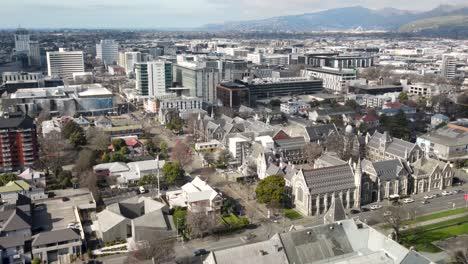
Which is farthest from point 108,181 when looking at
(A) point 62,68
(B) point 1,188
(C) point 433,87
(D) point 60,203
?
(A) point 62,68

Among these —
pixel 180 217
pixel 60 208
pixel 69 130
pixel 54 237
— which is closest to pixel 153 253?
pixel 180 217

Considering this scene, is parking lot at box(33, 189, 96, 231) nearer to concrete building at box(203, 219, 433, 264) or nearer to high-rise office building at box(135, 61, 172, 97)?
concrete building at box(203, 219, 433, 264)

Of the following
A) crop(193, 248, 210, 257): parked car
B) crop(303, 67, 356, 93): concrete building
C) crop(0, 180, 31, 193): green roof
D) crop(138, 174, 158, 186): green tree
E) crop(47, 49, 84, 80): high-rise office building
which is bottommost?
crop(193, 248, 210, 257): parked car

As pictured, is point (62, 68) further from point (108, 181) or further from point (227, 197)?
point (227, 197)

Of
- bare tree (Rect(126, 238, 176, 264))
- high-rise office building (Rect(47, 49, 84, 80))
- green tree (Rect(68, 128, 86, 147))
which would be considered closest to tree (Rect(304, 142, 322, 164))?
bare tree (Rect(126, 238, 176, 264))

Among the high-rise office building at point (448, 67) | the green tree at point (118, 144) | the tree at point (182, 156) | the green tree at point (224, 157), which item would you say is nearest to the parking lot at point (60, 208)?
the tree at point (182, 156)
